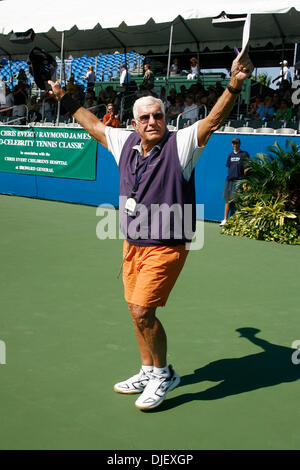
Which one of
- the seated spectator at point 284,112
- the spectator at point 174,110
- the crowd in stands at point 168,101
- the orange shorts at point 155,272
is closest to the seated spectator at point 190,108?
the crowd in stands at point 168,101

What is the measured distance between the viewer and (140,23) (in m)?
12.5

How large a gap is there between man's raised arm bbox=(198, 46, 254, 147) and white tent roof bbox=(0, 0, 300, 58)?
873 cm

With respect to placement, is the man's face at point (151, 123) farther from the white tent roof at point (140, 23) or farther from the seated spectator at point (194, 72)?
the seated spectator at point (194, 72)

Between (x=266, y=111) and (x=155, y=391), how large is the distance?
11.7 m

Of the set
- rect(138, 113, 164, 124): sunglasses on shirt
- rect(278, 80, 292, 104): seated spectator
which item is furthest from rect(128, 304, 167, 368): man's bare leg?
rect(278, 80, 292, 104): seated spectator

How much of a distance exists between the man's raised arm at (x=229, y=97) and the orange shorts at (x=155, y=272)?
76 cm

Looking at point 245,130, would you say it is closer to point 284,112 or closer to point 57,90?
point 284,112

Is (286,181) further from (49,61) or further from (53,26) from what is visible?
(53,26)

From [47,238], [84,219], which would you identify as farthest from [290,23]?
[47,238]

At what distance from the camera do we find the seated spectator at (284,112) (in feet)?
43.0

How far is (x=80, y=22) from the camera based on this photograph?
13305 mm

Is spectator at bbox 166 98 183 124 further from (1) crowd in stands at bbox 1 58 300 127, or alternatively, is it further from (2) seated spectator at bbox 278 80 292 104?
(2) seated spectator at bbox 278 80 292 104

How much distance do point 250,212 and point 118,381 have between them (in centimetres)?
703

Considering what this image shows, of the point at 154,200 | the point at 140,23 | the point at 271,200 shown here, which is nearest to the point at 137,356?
the point at 154,200
